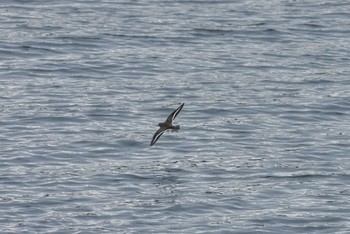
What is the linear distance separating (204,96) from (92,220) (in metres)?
9.63

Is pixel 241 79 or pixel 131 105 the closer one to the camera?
pixel 131 105

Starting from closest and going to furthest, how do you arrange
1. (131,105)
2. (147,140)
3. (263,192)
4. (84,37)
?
1. (263,192)
2. (147,140)
3. (131,105)
4. (84,37)

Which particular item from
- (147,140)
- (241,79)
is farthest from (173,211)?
(241,79)

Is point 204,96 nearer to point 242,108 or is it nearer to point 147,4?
point 242,108

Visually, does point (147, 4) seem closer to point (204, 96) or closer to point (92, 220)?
point (204, 96)

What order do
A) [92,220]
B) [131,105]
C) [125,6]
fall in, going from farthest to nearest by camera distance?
1. [125,6]
2. [131,105]
3. [92,220]

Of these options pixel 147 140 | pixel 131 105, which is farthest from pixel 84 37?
pixel 147 140

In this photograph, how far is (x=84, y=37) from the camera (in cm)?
3734

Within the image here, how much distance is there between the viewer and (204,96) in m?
32.4

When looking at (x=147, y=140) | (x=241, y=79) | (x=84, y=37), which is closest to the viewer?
(x=147, y=140)

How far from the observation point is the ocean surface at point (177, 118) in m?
24.1

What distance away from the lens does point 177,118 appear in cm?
3098

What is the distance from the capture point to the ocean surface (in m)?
24.1

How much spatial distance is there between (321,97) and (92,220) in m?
10.8
